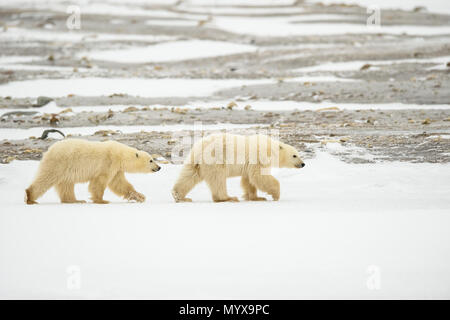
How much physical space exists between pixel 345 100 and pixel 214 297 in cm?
1200

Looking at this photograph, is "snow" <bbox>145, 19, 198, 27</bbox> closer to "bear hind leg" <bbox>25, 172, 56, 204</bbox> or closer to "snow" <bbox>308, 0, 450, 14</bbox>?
"snow" <bbox>308, 0, 450, 14</bbox>

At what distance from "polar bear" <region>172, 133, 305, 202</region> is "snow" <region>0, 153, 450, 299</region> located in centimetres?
73

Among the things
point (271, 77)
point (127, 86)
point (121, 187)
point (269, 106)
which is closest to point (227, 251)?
point (121, 187)

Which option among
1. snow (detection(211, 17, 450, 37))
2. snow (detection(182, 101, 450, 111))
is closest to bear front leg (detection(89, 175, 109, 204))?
snow (detection(182, 101, 450, 111))

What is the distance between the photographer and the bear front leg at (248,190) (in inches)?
286

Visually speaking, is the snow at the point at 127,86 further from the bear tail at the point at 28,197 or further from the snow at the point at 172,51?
the bear tail at the point at 28,197

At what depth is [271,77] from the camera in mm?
19047

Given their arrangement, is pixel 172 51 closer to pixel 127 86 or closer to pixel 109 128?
pixel 127 86

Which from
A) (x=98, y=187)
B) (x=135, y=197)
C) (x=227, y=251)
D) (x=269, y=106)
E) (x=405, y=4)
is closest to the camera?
(x=227, y=251)

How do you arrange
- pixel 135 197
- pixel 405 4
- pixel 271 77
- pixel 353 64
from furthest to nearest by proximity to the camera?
pixel 405 4, pixel 353 64, pixel 271 77, pixel 135 197

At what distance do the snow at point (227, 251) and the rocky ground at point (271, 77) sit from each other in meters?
4.02

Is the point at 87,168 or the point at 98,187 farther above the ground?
the point at 87,168

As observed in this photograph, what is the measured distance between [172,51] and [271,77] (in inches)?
310

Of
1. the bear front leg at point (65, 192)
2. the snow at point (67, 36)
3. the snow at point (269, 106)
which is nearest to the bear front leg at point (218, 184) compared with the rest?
the bear front leg at point (65, 192)
